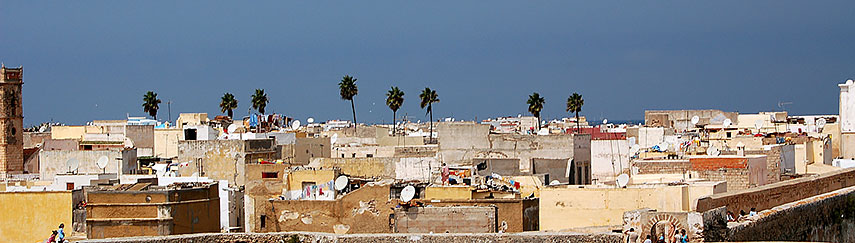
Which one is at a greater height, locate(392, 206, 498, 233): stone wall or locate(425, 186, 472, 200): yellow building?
locate(425, 186, 472, 200): yellow building

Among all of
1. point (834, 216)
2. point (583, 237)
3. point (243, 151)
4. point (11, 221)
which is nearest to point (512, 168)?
point (243, 151)

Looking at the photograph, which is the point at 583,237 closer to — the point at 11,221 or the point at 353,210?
the point at 353,210

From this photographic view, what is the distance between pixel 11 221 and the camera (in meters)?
27.2

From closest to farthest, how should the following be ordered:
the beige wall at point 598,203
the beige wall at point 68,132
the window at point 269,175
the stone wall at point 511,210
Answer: the beige wall at point 598,203, the stone wall at point 511,210, the window at point 269,175, the beige wall at point 68,132

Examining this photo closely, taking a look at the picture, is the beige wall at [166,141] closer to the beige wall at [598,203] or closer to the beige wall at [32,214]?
the beige wall at [32,214]

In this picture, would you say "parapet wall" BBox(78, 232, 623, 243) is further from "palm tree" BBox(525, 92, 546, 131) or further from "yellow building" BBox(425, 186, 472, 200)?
"palm tree" BBox(525, 92, 546, 131)

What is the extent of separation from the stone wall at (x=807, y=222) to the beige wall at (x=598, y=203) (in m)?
2.69

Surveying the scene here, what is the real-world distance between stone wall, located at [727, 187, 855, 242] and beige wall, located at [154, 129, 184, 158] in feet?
106

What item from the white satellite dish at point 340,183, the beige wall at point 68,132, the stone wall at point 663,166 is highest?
the beige wall at point 68,132

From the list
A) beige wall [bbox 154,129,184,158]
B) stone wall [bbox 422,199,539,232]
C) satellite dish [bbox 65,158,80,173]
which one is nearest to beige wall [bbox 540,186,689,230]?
stone wall [bbox 422,199,539,232]

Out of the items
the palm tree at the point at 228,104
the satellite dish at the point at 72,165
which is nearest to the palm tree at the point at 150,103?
the palm tree at the point at 228,104

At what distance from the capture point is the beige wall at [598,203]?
2650 centimetres

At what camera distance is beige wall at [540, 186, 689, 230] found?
26.5 meters

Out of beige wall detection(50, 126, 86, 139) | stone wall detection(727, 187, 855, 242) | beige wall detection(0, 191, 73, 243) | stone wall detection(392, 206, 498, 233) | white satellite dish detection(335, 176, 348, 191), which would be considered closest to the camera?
stone wall detection(727, 187, 855, 242)
